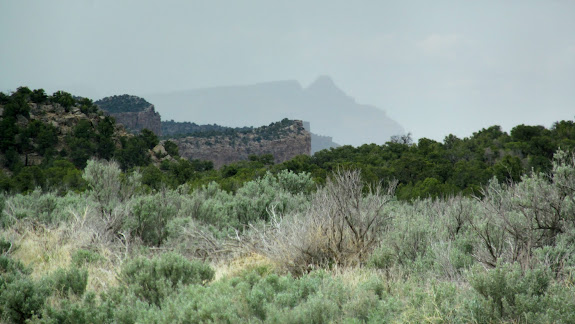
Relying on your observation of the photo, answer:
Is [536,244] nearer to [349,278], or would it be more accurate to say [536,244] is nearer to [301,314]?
[349,278]

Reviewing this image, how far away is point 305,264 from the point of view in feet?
14.5

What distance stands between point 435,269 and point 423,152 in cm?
2311

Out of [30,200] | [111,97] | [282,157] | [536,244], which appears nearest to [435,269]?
[536,244]

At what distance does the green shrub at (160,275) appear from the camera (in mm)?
3385

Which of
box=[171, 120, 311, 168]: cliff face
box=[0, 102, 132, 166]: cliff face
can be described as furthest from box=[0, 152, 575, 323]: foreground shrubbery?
box=[171, 120, 311, 168]: cliff face

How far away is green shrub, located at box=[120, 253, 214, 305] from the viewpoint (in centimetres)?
338

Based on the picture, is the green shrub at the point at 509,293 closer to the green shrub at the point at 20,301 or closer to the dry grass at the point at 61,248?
the green shrub at the point at 20,301

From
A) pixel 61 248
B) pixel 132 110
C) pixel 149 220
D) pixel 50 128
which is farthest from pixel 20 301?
pixel 132 110

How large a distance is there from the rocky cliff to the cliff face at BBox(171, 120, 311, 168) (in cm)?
1302

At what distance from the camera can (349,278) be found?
3.78 meters

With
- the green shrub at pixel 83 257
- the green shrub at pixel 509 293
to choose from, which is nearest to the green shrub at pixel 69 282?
the green shrub at pixel 83 257

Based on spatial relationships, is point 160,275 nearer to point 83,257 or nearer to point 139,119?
point 83,257

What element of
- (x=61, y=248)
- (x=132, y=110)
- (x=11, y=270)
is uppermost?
(x=132, y=110)

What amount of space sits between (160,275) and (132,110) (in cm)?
6723
